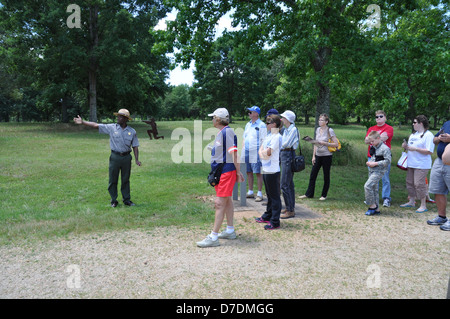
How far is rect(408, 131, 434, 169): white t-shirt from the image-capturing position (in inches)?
261

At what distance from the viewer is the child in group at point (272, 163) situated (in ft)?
17.3

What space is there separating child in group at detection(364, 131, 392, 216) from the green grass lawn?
53cm

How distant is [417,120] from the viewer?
673 cm

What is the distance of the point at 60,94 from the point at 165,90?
54.0 feet

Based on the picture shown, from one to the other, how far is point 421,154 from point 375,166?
1.04 m

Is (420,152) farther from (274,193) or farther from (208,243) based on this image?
(208,243)

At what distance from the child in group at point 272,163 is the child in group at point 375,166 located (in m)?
2.16

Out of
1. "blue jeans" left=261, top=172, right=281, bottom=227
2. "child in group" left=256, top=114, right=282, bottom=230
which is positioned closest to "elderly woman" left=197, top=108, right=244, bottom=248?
"child in group" left=256, top=114, right=282, bottom=230

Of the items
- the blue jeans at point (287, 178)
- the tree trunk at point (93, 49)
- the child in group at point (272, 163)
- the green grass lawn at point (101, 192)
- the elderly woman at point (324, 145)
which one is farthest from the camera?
the tree trunk at point (93, 49)

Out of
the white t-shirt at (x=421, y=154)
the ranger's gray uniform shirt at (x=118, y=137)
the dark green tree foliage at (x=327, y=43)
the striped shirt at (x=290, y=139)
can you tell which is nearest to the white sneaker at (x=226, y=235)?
the striped shirt at (x=290, y=139)

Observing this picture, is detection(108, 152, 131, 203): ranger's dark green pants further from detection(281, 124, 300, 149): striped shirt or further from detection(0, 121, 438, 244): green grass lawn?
detection(281, 124, 300, 149): striped shirt

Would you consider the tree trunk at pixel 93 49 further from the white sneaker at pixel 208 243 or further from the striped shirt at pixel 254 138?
the white sneaker at pixel 208 243

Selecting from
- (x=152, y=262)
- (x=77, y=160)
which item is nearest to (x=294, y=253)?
(x=152, y=262)

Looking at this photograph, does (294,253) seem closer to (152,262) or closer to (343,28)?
(152,262)
